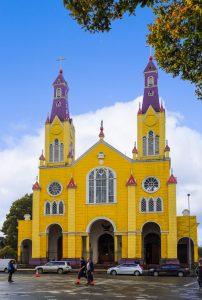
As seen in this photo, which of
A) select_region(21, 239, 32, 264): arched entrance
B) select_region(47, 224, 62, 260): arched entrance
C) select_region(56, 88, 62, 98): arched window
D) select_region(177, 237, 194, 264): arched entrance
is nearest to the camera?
select_region(177, 237, 194, 264): arched entrance

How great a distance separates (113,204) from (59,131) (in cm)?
1150

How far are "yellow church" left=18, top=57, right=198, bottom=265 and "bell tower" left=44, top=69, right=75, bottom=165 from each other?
0.13 meters

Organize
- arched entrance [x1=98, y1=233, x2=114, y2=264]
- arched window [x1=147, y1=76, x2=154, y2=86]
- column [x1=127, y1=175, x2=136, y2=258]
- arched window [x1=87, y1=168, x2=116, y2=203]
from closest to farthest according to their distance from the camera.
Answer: column [x1=127, y1=175, x2=136, y2=258] → arched window [x1=87, y1=168, x2=116, y2=203] → arched entrance [x1=98, y1=233, x2=114, y2=264] → arched window [x1=147, y1=76, x2=154, y2=86]

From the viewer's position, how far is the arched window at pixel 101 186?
5050 cm

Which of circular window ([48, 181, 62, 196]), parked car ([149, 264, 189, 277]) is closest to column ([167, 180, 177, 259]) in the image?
parked car ([149, 264, 189, 277])

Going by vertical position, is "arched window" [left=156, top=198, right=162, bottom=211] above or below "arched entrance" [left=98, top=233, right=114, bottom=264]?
above

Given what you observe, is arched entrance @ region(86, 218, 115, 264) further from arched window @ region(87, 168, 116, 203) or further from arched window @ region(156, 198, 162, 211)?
arched window @ region(156, 198, 162, 211)

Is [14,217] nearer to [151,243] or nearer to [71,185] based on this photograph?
[71,185]

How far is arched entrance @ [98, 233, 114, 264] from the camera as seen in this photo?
5116 cm

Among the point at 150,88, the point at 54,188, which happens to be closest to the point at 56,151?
the point at 54,188

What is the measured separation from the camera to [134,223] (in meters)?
48.5

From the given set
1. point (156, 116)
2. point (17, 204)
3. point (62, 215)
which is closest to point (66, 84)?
point (156, 116)

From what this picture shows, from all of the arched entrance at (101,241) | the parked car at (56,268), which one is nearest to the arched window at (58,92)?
the arched entrance at (101,241)

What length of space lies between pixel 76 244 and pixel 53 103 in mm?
17783
